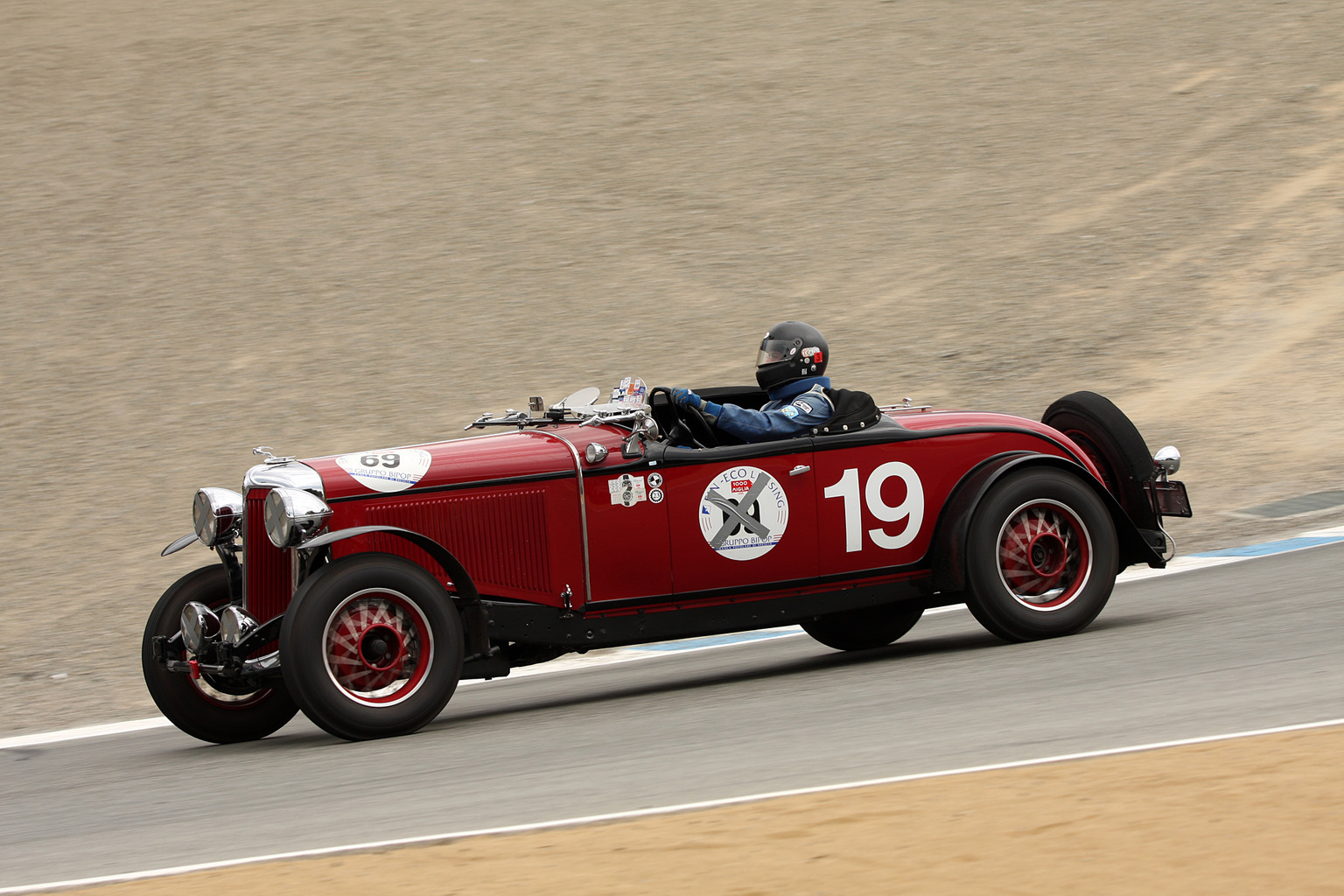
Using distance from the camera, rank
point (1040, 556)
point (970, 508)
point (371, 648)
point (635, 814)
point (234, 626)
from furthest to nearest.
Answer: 1. point (1040, 556)
2. point (970, 508)
3. point (234, 626)
4. point (371, 648)
5. point (635, 814)

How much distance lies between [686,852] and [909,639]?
4597 millimetres

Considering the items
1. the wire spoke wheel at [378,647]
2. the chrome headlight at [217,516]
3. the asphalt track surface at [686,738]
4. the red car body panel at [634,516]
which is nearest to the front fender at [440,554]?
the red car body panel at [634,516]

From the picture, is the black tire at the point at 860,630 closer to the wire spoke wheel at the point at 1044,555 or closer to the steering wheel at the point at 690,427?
the wire spoke wheel at the point at 1044,555

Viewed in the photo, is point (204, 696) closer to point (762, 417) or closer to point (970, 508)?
point (762, 417)

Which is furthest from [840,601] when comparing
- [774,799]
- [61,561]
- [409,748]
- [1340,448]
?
[61,561]

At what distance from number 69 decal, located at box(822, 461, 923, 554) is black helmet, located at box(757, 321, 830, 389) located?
576 mm

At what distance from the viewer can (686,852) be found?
448 cm

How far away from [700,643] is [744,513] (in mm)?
2382

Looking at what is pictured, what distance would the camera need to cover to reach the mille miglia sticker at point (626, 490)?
727 centimetres

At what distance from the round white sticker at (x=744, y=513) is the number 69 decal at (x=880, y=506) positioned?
0.28 m

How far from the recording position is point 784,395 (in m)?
7.89

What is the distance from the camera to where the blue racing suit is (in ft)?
24.5

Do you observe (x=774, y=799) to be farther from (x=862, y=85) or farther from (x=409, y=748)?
(x=862, y=85)

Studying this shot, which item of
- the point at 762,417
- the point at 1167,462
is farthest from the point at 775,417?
the point at 1167,462
